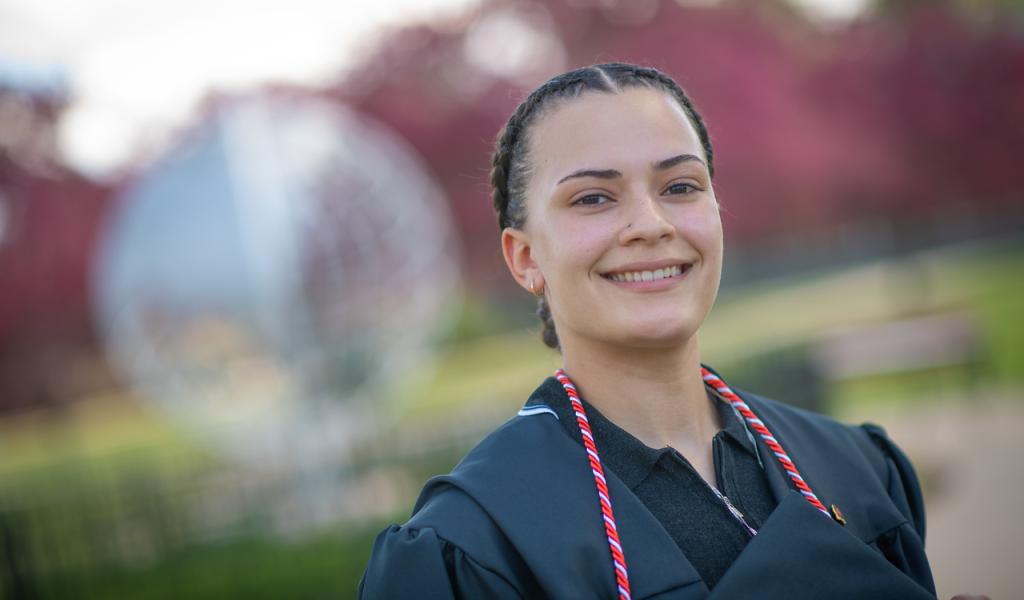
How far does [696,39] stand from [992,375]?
8.89 metres

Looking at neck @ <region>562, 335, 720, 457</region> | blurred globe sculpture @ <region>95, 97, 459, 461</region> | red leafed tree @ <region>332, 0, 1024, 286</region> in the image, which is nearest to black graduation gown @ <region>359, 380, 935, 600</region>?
neck @ <region>562, 335, 720, 457</region>

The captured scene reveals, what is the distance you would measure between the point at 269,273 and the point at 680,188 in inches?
248

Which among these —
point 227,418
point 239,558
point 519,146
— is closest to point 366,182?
A: point 227,418

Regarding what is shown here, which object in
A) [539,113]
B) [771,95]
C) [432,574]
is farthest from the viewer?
[771,95]

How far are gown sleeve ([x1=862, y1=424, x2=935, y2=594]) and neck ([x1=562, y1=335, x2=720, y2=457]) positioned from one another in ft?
1.43

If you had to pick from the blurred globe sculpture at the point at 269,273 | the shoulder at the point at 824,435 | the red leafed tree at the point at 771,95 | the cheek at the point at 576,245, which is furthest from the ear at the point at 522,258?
the red leafed tree at the point at 771,95

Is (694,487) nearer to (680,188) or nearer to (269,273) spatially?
(680,188)

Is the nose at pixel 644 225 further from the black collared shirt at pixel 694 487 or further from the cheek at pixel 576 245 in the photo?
the black collared shirt at pixel 694 487

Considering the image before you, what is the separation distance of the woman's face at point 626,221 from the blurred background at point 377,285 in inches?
23.5

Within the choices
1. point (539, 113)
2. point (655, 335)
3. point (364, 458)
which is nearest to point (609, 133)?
point (539, 113)

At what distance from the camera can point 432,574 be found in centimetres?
157

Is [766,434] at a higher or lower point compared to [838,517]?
higher

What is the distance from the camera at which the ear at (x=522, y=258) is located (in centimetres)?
194

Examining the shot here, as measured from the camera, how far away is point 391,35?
19.0 meters
